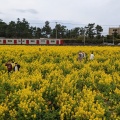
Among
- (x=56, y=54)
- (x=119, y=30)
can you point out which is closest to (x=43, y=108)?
(x=56, y=54)

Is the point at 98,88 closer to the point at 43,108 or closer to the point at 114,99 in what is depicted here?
the point at 114,99

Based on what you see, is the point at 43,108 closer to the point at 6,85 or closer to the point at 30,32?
the point at 6,85

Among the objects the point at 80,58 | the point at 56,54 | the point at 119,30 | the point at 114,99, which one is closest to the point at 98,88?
the point at 114,99

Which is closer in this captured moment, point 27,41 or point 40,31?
point 27,41

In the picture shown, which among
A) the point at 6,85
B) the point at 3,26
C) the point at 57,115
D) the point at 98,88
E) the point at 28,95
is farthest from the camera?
the point at 3,26

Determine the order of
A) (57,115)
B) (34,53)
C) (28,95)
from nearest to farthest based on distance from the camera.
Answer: (57,115), (28,95), (34,53)

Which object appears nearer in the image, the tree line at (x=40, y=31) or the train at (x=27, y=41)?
the train at (x=27, y=41)

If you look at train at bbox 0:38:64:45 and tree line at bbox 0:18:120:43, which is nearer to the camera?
train at bbox 0:38:64:45

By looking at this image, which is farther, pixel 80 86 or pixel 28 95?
pixel 80 86

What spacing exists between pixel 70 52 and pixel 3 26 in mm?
90407

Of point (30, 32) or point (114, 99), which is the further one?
point (30, 32)

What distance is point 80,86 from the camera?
511 inches

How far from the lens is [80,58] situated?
23.1 m

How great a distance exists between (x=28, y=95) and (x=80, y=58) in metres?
13.9
